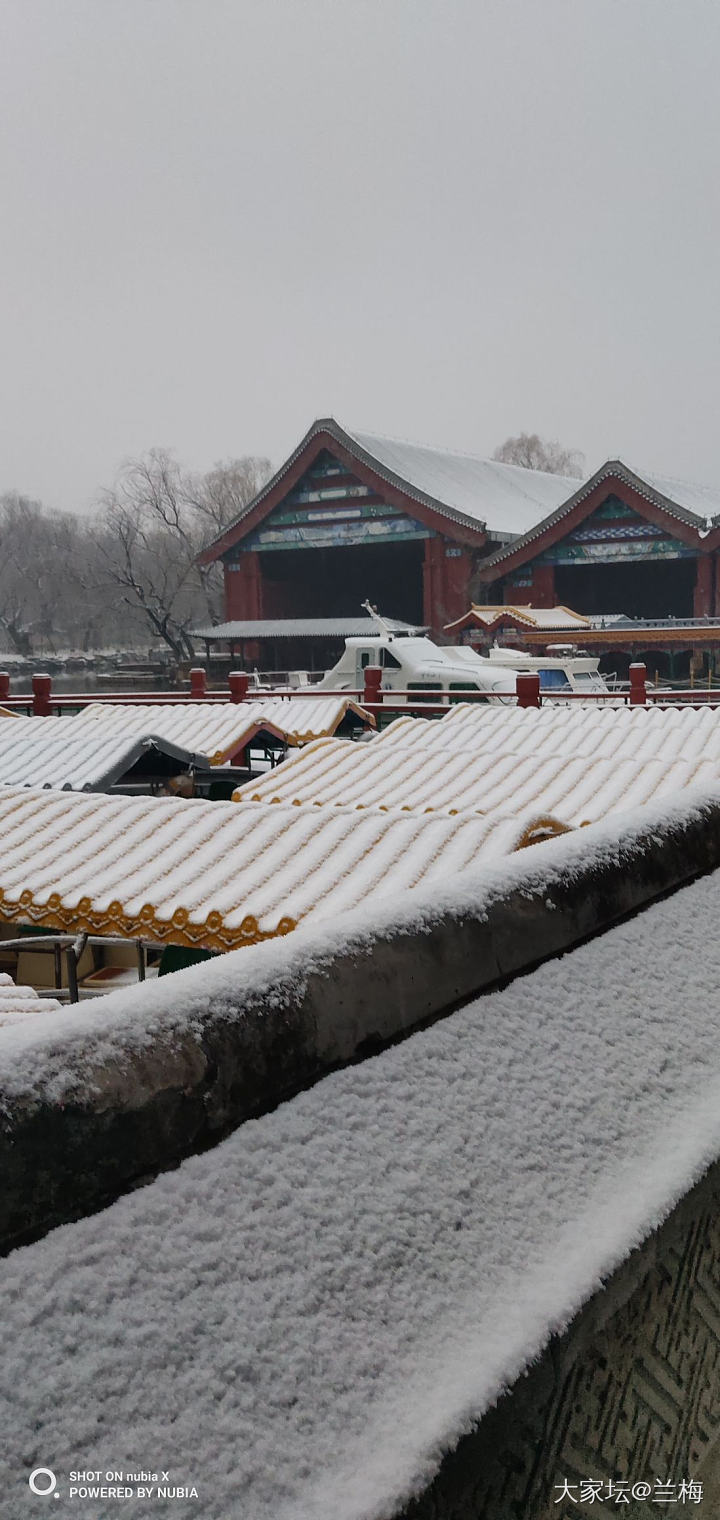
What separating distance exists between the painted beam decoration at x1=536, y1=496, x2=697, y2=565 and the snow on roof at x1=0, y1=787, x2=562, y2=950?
92.3 feet

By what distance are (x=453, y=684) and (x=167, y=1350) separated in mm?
18331

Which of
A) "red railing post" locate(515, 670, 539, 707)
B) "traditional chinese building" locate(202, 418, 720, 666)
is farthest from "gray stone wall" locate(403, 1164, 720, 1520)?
"traditional chinese building" locate(202, 418, 720, 666)

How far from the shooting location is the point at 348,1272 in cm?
146

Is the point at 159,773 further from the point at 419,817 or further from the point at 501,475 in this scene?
the point at 501,475

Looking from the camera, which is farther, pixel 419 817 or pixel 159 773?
pixel 159 773

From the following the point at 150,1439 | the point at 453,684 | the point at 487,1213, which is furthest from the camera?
the point at 453,684

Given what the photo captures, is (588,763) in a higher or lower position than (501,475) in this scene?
lower

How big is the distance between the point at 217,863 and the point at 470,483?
112 ft

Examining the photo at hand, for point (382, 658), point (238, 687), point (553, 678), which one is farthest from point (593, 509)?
point (238, 687)

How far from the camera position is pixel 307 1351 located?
1326 millimetres

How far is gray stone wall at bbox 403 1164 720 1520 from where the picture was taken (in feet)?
4.48

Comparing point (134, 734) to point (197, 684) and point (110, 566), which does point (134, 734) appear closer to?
point (197, 684)

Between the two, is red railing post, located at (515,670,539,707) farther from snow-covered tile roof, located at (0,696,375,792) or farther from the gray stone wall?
the gray stone wall

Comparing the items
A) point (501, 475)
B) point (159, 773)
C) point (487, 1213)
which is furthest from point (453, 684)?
Answer: point (501, 475)
